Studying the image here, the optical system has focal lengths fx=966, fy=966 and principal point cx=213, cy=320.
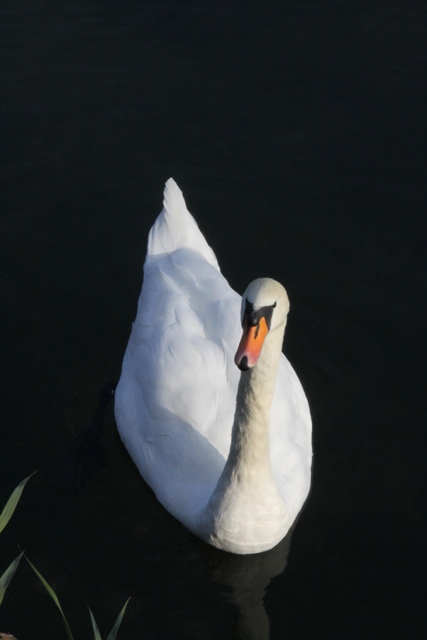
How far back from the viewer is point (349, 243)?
10039 mm

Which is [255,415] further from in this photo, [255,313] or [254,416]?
[255,313]

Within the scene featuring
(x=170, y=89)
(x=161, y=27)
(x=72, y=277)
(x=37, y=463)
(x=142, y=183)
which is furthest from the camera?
(x=161, y=27)

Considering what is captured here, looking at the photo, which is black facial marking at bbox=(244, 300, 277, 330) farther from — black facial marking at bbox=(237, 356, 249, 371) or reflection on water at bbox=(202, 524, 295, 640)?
reflection on water at bbox=(202, 524, 295, 640)

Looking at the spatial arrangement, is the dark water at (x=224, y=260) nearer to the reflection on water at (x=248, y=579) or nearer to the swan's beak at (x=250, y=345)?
the reflection on water at (x=248, y=579)

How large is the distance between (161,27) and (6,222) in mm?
4159

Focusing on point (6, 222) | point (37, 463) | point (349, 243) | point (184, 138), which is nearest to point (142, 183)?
point (184, 138)

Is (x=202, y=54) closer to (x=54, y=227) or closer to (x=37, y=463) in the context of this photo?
(x=54, y=227)

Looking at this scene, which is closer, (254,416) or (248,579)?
(254,416)

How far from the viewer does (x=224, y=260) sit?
10.0 meters

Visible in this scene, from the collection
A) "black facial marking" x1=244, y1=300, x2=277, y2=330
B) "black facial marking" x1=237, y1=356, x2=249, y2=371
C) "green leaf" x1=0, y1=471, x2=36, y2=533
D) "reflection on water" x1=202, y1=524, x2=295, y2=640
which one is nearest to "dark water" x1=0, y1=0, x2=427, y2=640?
"reflection on water" x1=202, y1=524, x2=295, y2=640

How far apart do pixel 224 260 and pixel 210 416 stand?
302 cm

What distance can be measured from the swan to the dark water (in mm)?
361

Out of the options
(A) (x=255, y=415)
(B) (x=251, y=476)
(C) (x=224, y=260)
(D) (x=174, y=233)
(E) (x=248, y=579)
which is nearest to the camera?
(A) (x=255, y=415)

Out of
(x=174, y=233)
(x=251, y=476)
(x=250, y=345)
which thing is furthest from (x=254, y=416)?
(x=174, y=233)
